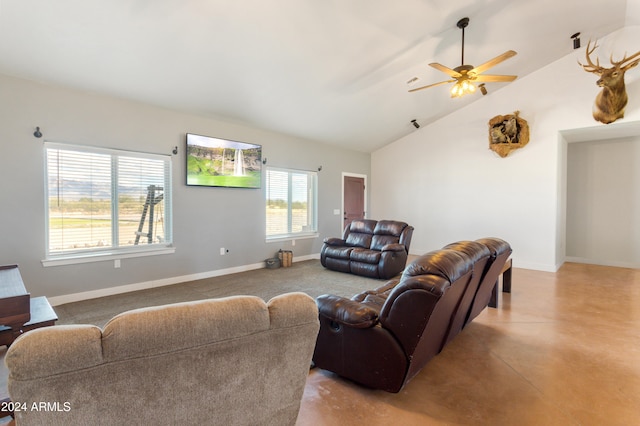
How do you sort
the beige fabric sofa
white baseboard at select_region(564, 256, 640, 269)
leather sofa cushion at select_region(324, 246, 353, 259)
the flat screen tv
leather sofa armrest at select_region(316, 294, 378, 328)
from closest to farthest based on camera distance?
1. the beige fabric sofa
2. leather sofa armrest at select_region(316, 294, 378, 328)
3. the flat screen tv
4. leather sofa cushion at select_region(324, 246, 353, 259)
5. white baseboard at select_region(564, 256, 640, 269)

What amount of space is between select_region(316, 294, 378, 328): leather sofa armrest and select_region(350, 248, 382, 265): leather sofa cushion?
3.18m

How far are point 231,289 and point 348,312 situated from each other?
9.77 feet

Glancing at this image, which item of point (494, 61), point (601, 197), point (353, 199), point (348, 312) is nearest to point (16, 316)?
point (348, 312)

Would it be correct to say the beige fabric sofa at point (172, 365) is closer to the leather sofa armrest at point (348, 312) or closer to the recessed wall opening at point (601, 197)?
the leather sofa armrest at point (348, 312)

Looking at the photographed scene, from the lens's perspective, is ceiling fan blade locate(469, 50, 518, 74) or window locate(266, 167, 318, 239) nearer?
ceiling fan blade locate(469, 50, 518, 74)

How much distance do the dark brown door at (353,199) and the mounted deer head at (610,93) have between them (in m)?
4.79

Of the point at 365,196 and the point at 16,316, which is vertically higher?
the point at 365,196

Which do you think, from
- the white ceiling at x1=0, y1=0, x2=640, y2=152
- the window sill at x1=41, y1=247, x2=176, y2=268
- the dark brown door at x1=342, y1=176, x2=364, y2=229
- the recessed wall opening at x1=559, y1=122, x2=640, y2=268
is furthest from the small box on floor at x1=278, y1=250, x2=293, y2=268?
the recessed wall opening at x1=559, y1=122, x2=640, y2=268

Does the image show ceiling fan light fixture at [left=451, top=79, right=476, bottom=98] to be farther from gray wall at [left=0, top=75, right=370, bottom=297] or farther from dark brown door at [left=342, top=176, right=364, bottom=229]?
dark brown door at [left=342, top=176, right=364, bottom=229]

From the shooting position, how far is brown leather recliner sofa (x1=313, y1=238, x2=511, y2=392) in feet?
5.90

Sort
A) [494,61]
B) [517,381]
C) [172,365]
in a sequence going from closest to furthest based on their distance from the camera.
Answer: [172,365], [517,381], [494,61]

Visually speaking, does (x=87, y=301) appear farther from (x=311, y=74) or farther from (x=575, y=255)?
(x=575, y=255)

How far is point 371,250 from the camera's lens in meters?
5.78

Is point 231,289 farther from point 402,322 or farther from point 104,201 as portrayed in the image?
point 402,322
